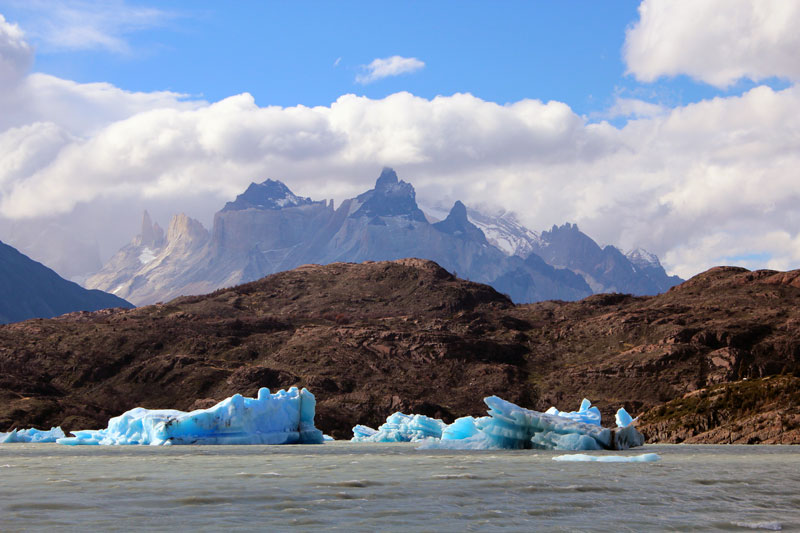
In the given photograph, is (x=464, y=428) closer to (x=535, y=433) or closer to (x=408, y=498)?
(x=535, y=433)

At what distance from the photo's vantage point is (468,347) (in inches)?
6924

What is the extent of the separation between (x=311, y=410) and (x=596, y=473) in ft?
176

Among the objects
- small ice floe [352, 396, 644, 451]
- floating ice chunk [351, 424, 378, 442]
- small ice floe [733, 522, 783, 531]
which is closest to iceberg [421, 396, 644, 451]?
small ice floe [352, 396, 644, 451]

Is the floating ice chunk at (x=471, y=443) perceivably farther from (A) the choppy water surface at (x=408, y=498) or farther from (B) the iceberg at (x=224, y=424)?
(B) the iceberg at (x=224, y=424)

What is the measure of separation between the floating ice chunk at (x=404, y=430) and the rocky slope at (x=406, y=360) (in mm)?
37484

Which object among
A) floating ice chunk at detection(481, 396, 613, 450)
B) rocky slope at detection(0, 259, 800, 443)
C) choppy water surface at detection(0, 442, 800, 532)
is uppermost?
rocky slope at detection(0, 259, 800, 443)

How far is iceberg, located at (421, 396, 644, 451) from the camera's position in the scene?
5669 cm

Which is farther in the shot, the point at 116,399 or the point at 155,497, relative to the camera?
the point at 116,399

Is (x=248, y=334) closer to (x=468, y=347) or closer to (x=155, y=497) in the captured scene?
(x=468, y=347)

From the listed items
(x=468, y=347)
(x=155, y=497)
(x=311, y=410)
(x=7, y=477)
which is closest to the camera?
(x=155, y=497)

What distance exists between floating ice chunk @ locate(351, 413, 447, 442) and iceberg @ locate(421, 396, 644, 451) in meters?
26.0

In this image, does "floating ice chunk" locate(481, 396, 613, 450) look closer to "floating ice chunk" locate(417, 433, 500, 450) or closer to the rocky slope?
"floating ice chunk" locate(417, 433, 500, 450)

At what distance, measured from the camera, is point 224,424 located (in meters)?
75.9

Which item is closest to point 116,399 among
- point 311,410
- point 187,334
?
point 187,334
